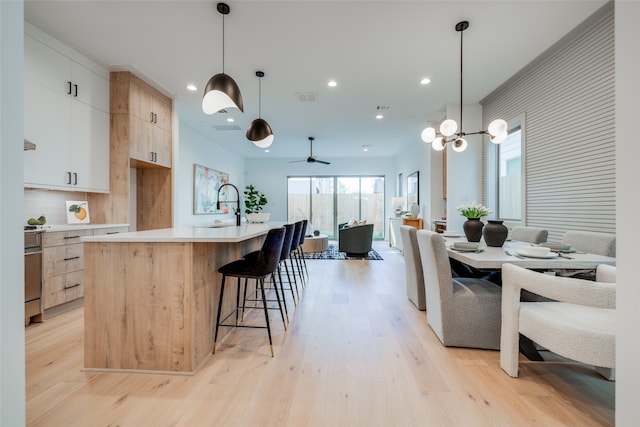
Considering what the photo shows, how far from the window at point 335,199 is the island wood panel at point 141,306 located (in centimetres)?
791

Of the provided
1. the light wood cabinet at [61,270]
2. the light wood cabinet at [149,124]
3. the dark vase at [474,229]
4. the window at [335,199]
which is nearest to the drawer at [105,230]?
the light wood cabinet at [61,270]

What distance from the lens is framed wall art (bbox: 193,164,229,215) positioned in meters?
6.47

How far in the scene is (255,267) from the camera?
215 cm

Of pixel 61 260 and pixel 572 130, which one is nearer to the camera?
pixel 61 260

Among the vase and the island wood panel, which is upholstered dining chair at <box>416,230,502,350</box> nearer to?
the island wood panel

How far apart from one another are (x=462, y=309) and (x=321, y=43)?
2837mm

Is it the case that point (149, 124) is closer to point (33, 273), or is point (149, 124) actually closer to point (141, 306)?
point (33, 273)

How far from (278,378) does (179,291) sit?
0.83 m

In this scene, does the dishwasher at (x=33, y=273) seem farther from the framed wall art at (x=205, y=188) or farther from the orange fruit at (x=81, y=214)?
the framed wall art at (x=205, y=188)

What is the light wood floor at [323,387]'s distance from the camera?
149cm

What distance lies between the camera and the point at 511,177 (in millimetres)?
4328
